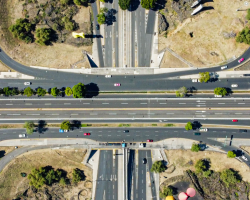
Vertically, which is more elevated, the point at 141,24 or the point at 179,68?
the point at 141,24

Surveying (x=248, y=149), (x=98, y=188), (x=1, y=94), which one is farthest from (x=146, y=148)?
(x=1, y=94)

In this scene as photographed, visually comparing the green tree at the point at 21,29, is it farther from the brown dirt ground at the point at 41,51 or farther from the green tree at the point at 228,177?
the green tree at the point at 228,177

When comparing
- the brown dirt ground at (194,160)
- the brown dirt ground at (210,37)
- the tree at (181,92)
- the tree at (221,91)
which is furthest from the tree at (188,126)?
the brown dirt ground at (210,37)

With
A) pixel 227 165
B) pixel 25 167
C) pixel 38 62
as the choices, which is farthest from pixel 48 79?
pixel 227 165

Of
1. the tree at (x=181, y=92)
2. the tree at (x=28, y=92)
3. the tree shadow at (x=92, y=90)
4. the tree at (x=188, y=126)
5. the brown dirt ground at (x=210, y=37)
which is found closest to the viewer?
the tree at (x=188, y=126)

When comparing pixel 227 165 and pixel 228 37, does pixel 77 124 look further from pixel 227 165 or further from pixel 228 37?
pixel 228 37

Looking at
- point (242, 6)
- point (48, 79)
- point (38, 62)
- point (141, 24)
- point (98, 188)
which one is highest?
point (242, 6)

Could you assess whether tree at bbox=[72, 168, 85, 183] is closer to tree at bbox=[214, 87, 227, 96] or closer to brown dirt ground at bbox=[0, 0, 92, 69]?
brown dirt ground at bbox=[0, 0, 92, 69]
